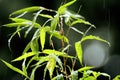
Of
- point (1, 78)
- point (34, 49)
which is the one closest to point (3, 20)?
point (1, 78)

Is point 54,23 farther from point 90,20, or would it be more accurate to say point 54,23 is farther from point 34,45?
point 90,20

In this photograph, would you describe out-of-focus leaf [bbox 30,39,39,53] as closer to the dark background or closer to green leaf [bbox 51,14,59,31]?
green leaf [bbox 51,14,59,31]

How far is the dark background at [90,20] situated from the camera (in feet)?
10.4

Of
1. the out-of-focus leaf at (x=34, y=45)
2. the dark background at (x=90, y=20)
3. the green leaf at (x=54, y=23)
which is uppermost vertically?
the green leaf at (x=54, y=23)

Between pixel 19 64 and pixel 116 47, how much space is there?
0.84 m

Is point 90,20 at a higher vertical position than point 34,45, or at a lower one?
lower

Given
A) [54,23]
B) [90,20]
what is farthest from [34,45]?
[90,20]

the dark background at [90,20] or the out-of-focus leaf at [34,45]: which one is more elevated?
the out-of-focus leaf at [34,45]

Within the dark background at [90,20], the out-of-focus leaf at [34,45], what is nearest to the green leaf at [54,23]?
the out-of-focus leaf at [34,45]

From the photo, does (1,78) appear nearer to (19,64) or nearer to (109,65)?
(19,64)

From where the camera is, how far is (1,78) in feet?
10.5

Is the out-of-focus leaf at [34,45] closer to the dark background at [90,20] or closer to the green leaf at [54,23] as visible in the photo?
the green leaf at [54,23]

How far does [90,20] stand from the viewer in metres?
3.23

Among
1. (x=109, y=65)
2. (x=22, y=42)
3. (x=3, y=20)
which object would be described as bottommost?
(x=109, y=65)
